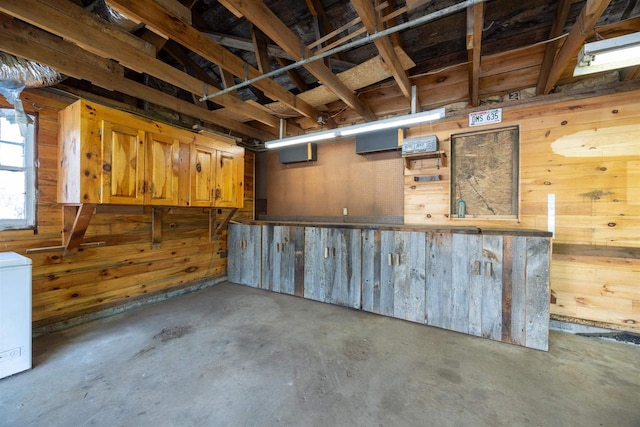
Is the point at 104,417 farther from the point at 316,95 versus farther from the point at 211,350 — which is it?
the point at 316,95

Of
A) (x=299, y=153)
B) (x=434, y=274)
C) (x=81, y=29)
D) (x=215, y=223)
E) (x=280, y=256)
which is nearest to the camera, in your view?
(x=81, y=29)

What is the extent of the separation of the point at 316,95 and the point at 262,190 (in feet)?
7.06

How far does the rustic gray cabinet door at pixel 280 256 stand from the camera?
3494 mm

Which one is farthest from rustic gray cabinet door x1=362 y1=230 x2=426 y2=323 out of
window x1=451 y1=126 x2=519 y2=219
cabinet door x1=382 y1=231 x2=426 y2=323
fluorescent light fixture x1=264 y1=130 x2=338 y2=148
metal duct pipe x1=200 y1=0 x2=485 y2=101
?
metal duct pipe x1=200 y1=0 x2=485 y2=101

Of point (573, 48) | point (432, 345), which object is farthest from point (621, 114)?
point (432, 345)

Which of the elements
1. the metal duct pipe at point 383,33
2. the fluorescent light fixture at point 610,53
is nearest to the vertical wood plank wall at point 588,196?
the fluorescent light fixture at point 610,53

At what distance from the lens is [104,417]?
1430 millimetres

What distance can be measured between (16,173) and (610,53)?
4.77 meters

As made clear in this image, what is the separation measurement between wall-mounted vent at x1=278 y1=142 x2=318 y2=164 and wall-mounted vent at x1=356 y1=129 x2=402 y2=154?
780mm

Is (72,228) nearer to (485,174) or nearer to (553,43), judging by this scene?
(485,174)

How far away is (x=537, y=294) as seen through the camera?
2.13m

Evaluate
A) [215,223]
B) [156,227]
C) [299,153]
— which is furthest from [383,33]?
[215,223]

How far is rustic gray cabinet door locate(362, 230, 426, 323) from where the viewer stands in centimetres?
264

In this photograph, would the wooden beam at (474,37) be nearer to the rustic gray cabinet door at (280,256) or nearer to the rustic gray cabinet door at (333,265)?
the rustic gray cabinet door at (333,265)
